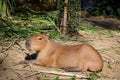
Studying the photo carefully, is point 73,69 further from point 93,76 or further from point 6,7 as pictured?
point 6,7

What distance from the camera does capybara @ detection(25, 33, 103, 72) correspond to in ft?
19.0

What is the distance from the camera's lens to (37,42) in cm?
584

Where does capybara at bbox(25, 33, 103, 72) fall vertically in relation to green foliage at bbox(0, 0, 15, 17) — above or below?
below

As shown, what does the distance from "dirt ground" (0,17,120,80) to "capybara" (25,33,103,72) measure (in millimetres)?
121

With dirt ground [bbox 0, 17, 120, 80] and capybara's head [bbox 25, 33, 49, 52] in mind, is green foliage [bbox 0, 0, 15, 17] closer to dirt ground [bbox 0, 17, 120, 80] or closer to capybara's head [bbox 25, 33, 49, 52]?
dirt ground [bbox 0, 17, 120, 80]

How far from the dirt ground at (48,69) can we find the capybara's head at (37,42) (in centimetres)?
33

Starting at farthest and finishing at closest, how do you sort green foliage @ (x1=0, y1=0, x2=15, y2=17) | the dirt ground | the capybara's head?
1. green foliage @ (x1=0, y1=0, x2=15, y2=17)
2. the capybara's head
3. the dirt ground

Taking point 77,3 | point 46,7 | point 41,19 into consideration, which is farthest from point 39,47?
point 46,7

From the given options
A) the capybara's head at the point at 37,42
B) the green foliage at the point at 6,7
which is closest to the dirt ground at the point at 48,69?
the capybara's head at the point at 37,42

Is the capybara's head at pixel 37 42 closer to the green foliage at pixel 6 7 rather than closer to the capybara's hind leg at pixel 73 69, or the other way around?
the capybara's hind leg at pixel 73 69

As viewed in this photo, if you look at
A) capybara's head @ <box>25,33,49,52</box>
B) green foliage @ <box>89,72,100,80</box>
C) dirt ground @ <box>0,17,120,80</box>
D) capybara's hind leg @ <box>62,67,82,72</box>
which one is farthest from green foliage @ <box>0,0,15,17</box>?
green foliage @ <box>89,72,100,80</box>

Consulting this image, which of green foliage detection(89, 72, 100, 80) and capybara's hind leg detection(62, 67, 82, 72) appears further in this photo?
capybara's hind leg detection(62, 67, 82, 72)

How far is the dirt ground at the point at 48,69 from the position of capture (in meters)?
5.59

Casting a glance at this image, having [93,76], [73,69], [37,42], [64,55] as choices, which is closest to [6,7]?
[37,42]
